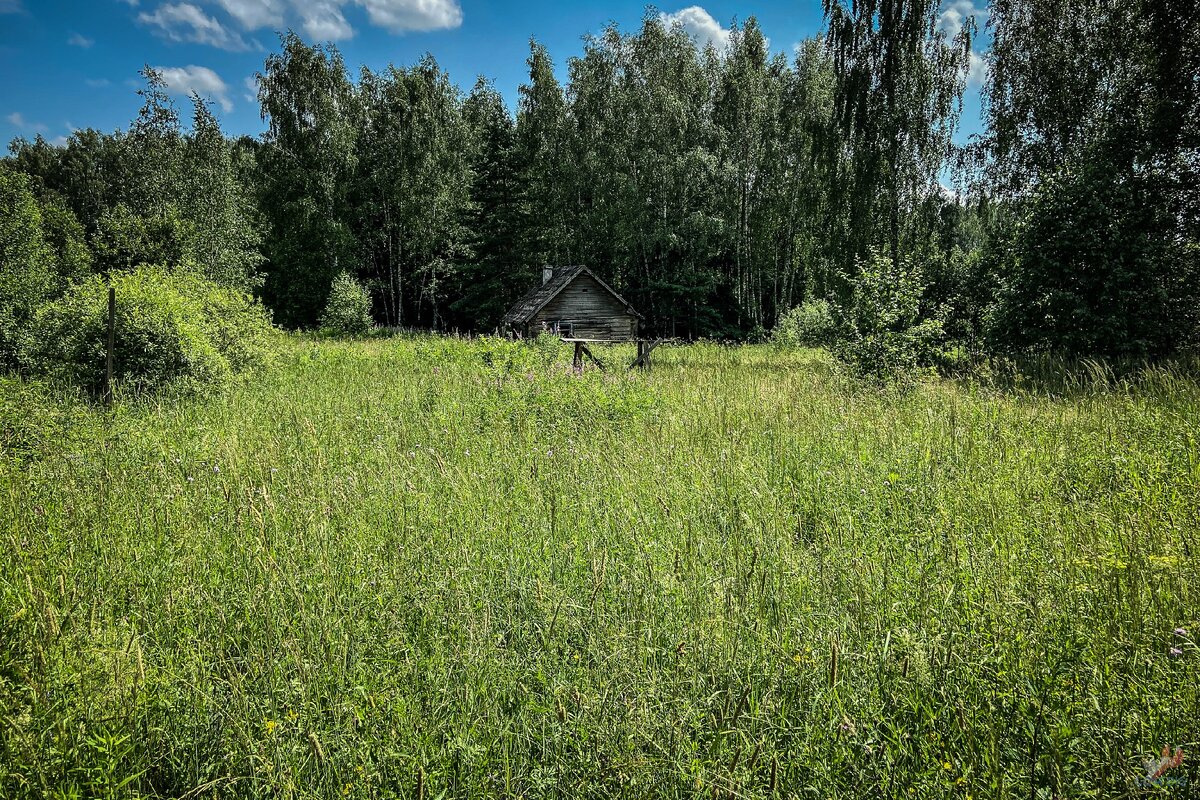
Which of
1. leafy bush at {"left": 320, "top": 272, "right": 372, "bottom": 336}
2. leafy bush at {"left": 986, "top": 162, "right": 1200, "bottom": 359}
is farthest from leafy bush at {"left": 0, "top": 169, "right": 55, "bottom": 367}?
leafy bush at {"left": 986, "top": 162, "right": 1200, "bottom": 359}

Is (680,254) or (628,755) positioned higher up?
(680,254)

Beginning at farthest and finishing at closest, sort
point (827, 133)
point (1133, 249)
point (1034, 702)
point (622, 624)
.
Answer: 1. point (827, 133)
2. point (1133, 249)
3. point (622, 624)
4. point (1034, 702)

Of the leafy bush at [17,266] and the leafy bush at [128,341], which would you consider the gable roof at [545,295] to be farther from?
the leafy bush at [128,341]

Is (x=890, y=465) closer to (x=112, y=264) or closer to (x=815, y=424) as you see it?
(x=815, y=424)

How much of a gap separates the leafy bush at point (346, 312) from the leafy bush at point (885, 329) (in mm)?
24338

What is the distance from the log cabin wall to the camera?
27734mm

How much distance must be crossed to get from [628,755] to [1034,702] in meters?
1.39

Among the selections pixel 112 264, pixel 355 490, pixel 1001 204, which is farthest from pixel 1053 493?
pixel 112 264

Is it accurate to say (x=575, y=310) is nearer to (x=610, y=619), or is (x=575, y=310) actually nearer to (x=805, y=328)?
(x=805, y=328)

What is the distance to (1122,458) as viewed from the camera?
4.08m

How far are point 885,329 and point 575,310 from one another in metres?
20.7

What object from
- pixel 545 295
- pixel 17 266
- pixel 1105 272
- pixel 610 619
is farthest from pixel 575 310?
pixel 610 619

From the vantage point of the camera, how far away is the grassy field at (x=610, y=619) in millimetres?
1789

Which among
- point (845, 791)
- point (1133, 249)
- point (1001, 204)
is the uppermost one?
point (1001, 204)
